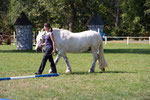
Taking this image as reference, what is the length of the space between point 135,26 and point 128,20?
1.68 meters

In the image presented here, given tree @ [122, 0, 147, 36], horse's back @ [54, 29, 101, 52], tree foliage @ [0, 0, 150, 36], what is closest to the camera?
horse's back @ [54, 29, 101, 52]

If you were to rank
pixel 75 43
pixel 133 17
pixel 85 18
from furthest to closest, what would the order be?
pixel 133 17, pixel 85 18, pixel 75 43

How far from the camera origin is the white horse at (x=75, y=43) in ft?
37.9

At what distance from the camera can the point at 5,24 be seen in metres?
49.0

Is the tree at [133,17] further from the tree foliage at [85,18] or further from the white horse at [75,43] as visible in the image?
the white horse at [75,43]

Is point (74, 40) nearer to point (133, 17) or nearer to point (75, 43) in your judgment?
point (75, 43)

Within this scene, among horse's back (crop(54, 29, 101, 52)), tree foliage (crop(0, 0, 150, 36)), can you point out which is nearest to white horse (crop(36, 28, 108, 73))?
horse's back (crop(54, 29, 101, 52))

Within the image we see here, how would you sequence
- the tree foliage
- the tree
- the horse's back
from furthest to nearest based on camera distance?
the tree < the tree foliage < the horse's back

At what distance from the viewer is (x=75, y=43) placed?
38.4 ft

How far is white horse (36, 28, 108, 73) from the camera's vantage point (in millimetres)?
11547

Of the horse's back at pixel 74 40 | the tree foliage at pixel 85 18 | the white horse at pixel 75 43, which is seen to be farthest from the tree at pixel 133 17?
the horse's back at pixel 74 40

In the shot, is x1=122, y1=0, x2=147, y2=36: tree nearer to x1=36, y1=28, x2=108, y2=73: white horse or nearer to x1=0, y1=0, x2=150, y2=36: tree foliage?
x1=0, y1=0, x2=150, y2=36: tree foliage

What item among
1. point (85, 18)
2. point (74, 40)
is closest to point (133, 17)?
point (85, 18)

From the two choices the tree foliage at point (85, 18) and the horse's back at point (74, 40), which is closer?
the horse's back at point (74, 40)
